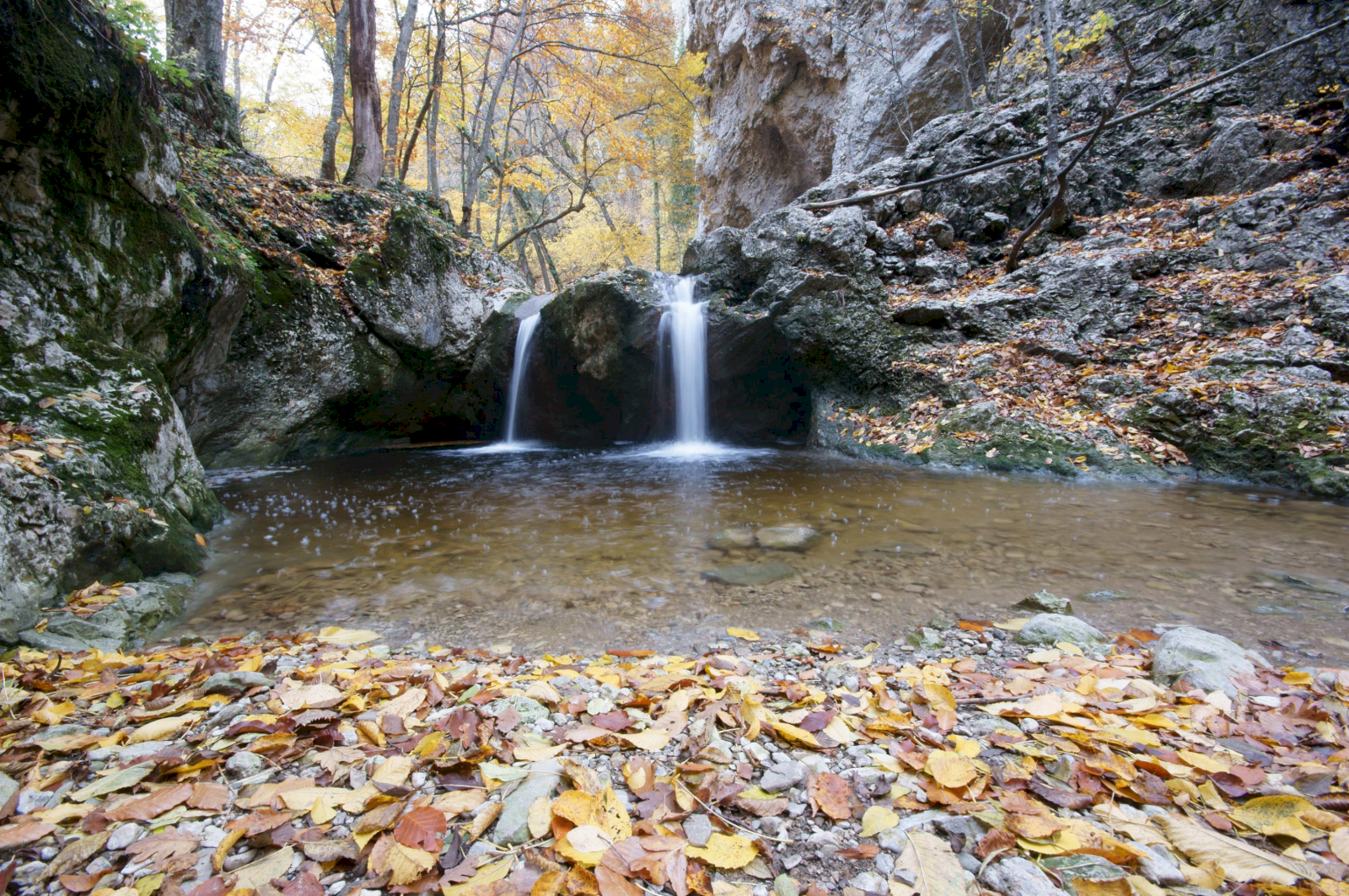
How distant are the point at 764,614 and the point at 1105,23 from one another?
1120cm

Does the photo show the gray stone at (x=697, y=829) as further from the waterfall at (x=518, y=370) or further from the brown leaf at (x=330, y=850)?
the waterfall at (x=518, y=370)

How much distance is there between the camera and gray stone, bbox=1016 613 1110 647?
2617mm

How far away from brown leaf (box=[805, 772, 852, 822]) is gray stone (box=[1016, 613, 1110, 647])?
5.77 ft

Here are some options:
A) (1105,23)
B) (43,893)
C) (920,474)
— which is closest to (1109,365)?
(920,474)

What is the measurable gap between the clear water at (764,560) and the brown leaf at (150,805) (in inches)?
63.6

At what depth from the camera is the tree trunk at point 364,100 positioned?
10477mm

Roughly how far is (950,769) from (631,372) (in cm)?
1068

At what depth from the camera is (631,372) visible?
38.4 ft

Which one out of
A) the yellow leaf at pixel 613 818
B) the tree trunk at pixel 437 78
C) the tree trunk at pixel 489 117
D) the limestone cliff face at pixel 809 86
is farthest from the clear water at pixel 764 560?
the limestone cliff face at pixel 809 86

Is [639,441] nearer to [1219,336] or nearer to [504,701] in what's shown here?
[1219,336]

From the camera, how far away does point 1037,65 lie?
12547 millimetres

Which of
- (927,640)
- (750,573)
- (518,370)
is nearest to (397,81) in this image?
(518,370)

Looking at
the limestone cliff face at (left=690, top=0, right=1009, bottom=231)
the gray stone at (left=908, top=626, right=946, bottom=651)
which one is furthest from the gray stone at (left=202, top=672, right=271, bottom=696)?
Answer: the limestone cliff face at (left=690, top=0, right=1009, bottom=231)

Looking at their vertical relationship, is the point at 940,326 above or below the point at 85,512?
above
